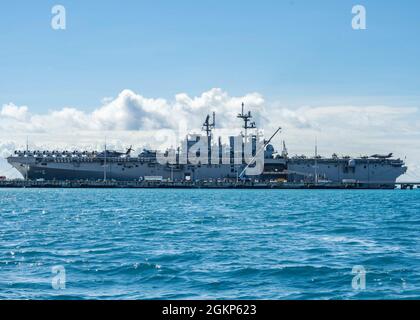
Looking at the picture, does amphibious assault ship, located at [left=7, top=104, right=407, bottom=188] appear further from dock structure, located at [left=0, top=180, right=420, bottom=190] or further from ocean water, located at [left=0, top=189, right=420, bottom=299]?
ocean water, located at [left=0, top=189, right=420, bottom=299]

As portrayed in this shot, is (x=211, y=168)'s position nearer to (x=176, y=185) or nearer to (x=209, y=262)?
(x=176, y=185)

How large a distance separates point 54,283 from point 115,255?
5.81 metres

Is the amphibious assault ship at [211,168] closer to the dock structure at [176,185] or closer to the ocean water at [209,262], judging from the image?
the dock structure at [176,185]

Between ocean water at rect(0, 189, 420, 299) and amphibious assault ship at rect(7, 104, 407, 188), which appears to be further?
amphibious assault ship at rect(7, 104, 407, 188)

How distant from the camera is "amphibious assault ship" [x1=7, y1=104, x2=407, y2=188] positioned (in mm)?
132375

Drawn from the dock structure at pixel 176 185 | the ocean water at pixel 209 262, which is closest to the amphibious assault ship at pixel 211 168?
the dock structure at pixel 176 185

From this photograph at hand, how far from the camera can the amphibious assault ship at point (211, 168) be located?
132 meters

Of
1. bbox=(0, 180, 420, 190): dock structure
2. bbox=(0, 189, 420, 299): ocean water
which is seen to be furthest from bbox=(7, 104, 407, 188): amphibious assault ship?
bbox=(0, 189, 420, 299): ocean water

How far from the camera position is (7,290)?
14531 millimetres

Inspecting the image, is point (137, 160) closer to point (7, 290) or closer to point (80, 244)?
point (80, 244)

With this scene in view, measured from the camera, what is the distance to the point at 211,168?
137m

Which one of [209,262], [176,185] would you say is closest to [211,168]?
[176,185]

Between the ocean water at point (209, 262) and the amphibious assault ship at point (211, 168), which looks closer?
the ocean water at point (209, 262)
